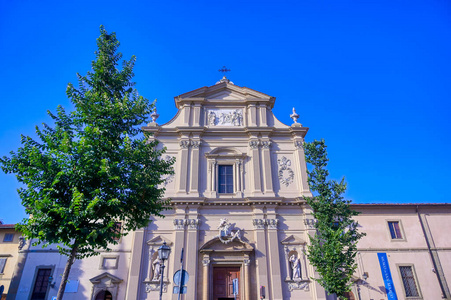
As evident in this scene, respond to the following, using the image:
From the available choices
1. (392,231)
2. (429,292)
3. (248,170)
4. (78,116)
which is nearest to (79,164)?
(78,116)

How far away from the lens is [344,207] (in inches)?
685

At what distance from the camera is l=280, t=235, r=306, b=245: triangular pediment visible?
61.3 feet

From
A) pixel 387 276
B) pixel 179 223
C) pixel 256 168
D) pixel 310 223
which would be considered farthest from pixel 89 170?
pixel 387 276

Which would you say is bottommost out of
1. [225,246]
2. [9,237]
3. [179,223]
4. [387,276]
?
[387,276]

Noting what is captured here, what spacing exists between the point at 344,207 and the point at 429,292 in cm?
1033

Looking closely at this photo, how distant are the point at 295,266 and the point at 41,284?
16157 mm

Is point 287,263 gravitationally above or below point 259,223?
below

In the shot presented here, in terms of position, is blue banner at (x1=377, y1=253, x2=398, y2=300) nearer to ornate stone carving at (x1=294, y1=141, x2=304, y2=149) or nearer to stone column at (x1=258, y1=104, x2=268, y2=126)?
ornate stone carving at (x1=294, y1=141, x2=304, y2=149)

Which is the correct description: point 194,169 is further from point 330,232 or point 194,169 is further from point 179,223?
point 330,232

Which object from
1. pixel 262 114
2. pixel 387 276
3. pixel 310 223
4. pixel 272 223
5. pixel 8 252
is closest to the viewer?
pixel 272 223

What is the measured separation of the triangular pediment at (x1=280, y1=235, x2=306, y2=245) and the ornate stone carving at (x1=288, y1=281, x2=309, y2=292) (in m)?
2.29

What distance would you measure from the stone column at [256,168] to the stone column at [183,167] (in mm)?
4602

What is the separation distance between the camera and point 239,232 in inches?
732

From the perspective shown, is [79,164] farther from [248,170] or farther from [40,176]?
[248,170]
